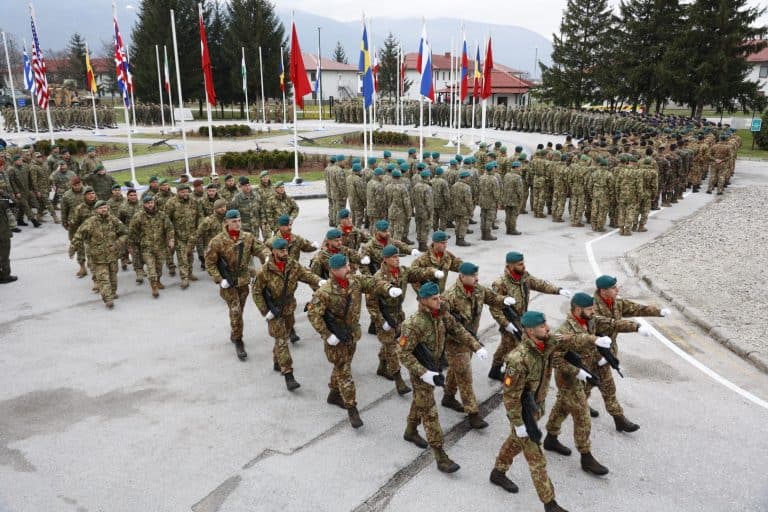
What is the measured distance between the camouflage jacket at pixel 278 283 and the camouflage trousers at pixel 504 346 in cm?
241

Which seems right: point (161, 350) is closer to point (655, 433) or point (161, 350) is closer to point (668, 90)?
point (655, 433)

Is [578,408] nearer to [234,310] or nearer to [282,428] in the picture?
[282,428]

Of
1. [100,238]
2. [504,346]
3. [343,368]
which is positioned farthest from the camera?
[100,238]

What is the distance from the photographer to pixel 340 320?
6570 millimetres

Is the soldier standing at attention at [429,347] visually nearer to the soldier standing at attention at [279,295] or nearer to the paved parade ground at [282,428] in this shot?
the paved parade ground at [282,428]

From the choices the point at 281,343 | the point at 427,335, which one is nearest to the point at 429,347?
the point at 427,335

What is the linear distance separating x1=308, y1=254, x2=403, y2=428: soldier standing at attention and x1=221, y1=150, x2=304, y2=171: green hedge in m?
19.1

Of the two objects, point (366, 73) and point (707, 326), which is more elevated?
point (366, 73)

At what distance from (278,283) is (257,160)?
18317 mm

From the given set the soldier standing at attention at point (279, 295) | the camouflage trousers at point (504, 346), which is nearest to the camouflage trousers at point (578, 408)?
the camouflage trousers at point (504, 346)

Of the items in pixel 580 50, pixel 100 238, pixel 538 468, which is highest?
pixel 580 50

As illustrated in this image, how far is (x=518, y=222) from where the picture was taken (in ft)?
55.1

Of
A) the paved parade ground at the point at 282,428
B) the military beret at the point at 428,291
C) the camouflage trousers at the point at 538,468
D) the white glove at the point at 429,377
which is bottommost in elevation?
the paved parade ground at the point at 282,428

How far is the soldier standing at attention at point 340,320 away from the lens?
6.40m
